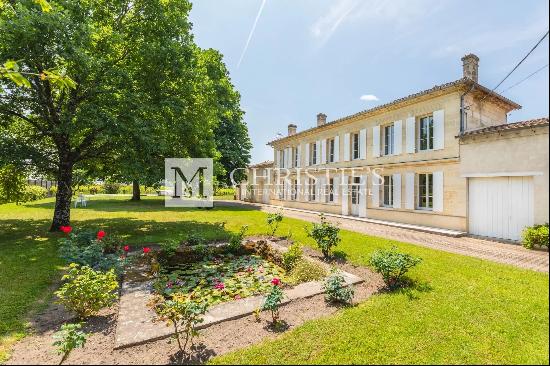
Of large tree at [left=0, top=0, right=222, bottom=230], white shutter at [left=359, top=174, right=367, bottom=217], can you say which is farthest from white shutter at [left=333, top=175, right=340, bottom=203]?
large tree at [left=0, top=0, right=222, bottom=230]

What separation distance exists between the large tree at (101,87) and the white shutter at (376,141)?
8.95 meters

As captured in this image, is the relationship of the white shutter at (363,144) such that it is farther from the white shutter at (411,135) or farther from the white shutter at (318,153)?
the white shutter at (318,153)

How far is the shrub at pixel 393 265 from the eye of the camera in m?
5.29

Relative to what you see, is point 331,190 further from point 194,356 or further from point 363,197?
point 194,356

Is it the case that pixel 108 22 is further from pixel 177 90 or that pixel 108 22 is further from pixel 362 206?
pixel 362 206

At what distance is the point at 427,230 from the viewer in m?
11.7

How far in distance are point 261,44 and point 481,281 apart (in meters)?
6.69

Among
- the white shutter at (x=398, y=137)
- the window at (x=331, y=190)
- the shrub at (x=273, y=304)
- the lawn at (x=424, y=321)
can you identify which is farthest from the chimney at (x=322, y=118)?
the shrub at (x=273, y=304)

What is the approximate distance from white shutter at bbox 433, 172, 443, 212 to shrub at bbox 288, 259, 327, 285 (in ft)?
26.3

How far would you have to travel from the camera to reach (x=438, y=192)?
1217 centimetres

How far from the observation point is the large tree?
809cm

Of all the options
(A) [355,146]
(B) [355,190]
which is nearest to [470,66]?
(A) [355,146]

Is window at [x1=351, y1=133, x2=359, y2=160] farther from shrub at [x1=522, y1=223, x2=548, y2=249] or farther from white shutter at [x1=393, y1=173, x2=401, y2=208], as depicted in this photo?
shrub at [x1=522, y1=223, x2=548, y2=249]

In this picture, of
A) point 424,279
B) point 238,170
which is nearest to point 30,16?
point 424,279
